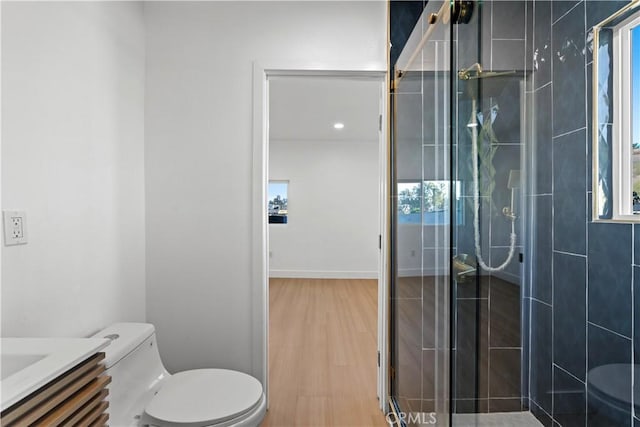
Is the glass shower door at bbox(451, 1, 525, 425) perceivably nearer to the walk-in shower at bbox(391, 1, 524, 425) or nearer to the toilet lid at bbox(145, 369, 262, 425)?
the walk-in shower at bbox(391, 1, 524, 425)

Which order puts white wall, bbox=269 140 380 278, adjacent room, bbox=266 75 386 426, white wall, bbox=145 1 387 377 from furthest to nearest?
1. white wall, bbox=269 140 380 278
2. adjacent room, bbox=266 75 386 426
3. white wall, bbox=145 1 387 377

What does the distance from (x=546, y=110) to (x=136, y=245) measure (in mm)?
2255

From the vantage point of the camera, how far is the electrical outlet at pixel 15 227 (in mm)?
1110

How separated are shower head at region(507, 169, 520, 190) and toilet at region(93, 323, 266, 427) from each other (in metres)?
1.34

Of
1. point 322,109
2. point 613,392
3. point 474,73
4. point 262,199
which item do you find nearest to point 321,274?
point 322,109

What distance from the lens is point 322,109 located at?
4.32 meters

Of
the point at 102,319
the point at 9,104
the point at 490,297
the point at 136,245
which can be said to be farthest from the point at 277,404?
the point at 9,104

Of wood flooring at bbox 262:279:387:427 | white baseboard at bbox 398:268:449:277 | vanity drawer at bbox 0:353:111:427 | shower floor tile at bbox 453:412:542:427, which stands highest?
white baseboard at bbox 398:268:449:277

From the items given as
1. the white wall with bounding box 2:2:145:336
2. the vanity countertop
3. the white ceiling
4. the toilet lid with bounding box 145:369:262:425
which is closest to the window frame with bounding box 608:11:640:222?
the white ceiling

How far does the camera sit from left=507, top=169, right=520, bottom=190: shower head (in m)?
1.29

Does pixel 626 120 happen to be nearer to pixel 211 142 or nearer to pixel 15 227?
pixel 211 142

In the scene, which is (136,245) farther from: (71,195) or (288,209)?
(288,209)

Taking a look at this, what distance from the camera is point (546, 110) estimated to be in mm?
1678

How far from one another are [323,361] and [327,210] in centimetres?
372
